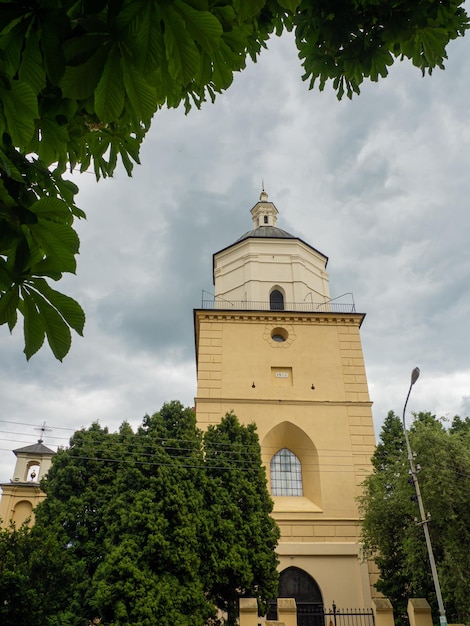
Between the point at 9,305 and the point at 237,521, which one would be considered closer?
the point at 9,305

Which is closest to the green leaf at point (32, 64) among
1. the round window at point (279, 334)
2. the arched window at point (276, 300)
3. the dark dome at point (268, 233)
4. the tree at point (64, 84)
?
the tree at point (64, 84)

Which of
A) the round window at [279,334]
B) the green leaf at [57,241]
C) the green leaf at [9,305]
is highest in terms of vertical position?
the round window at [279,334]

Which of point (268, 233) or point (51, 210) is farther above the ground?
point (268, 233)

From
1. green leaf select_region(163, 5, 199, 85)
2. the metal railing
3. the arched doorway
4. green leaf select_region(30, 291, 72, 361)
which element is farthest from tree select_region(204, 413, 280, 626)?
green leaf select_region(163, 5, 199, 85)

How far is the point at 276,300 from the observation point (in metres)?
26.9

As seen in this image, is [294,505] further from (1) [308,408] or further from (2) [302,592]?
(1) [308,408]

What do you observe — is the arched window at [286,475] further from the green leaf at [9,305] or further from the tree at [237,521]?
the green leaf at [9,305]

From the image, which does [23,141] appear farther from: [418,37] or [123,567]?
[123,567]

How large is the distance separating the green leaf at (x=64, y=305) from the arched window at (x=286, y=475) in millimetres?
21416

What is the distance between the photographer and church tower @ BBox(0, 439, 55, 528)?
31.0m

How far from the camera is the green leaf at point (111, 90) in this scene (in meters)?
1.37

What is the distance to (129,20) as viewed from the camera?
4.41 ft

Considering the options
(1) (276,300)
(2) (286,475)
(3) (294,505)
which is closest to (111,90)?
(3) (294,505)

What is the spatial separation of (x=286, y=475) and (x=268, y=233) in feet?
46.2
